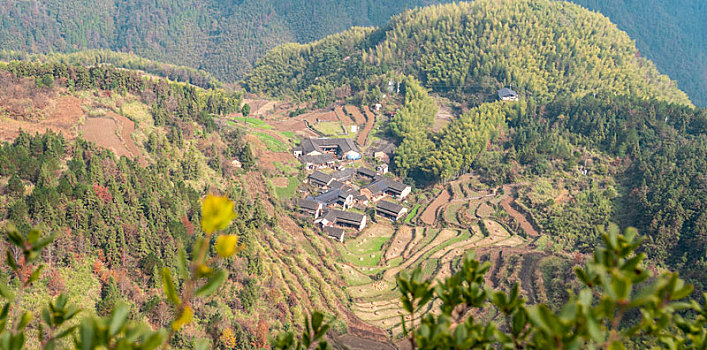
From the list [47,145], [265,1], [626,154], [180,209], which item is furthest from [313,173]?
[265,1]

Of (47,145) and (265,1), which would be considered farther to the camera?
(265,1)

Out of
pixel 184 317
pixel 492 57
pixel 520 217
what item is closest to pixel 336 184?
pixel 520 217

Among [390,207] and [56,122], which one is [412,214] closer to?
[390,207]

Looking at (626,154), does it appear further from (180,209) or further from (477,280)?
(477,280)

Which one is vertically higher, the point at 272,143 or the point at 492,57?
the point at 492,57

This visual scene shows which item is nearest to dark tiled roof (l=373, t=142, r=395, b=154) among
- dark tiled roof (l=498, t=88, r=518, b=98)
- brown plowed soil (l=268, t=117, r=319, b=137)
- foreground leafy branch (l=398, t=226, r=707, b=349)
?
Answer: brown plowed soil (l=268, t=117, r=319, b=137)

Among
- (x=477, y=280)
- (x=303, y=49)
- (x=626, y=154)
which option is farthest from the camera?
(x=303, y=49)
